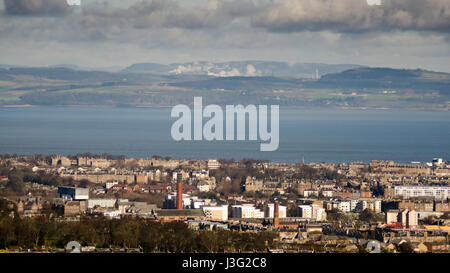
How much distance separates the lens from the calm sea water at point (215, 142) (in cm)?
3139

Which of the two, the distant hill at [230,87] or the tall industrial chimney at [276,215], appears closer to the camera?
the tall industrial chimney at [276,215]

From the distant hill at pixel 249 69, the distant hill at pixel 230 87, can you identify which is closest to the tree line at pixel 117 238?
the distant hill at pixel 230 87

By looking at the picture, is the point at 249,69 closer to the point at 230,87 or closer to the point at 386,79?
the point at 386,79

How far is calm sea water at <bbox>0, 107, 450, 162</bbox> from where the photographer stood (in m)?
31.4

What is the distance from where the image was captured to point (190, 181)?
20.2 m

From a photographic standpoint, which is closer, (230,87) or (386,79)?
(230,87)

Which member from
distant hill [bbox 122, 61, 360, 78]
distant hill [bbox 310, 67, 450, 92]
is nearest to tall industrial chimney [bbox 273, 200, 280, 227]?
distant hill [bbox 310, 67, 450, 92]

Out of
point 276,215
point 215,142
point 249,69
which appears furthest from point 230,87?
point 276,215

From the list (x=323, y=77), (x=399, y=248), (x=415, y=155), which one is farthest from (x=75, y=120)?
(x=399, y=248)

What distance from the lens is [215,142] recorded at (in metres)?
38.3

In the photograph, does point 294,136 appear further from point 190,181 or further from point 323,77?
point 323,77

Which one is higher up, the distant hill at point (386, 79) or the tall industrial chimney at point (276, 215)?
the distant hill at point (386, 79)

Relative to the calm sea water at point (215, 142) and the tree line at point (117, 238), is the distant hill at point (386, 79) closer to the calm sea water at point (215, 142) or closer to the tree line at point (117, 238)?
the calm sea water at point (215, 142)

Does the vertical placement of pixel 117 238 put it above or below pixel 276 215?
above
